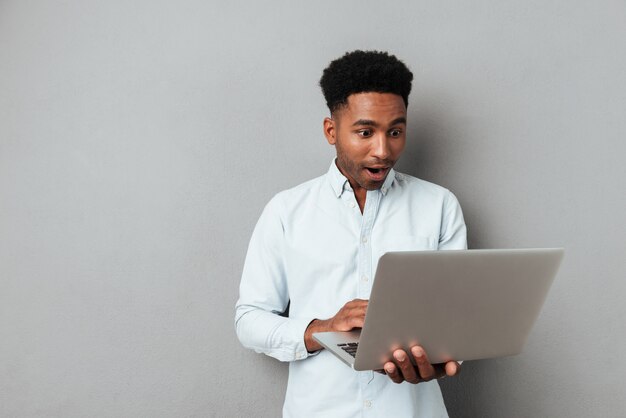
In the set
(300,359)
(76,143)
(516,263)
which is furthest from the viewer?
(76,143)

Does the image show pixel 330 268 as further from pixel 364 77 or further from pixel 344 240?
pixel 364 77

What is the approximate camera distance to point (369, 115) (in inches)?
50.9

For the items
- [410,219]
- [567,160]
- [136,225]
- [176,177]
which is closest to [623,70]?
[567,160]

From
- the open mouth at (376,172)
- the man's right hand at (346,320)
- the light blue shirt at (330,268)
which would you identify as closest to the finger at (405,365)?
the man's right hand at (346,320)

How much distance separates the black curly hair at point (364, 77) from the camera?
132 cm

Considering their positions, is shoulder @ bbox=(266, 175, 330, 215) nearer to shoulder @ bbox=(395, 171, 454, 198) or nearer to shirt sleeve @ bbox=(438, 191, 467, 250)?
shoulder @ bbox=(395, 171, 454, 198)

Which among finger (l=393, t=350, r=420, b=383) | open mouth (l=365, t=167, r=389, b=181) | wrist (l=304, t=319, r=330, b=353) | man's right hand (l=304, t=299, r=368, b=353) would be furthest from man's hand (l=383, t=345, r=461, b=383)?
open mouth (l=365, t=167, r=389, b=181)

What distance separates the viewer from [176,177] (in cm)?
158

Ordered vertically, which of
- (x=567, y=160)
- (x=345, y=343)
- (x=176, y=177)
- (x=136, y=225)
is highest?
(x=567, y=160)

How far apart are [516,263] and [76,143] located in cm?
121

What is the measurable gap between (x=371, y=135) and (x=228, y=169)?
1.59 ft

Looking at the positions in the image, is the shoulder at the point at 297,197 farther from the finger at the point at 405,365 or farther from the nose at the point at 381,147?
the finger at the point at 405,365

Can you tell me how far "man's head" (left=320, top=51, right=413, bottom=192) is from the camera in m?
1.30

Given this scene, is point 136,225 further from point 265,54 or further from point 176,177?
point 265,54
